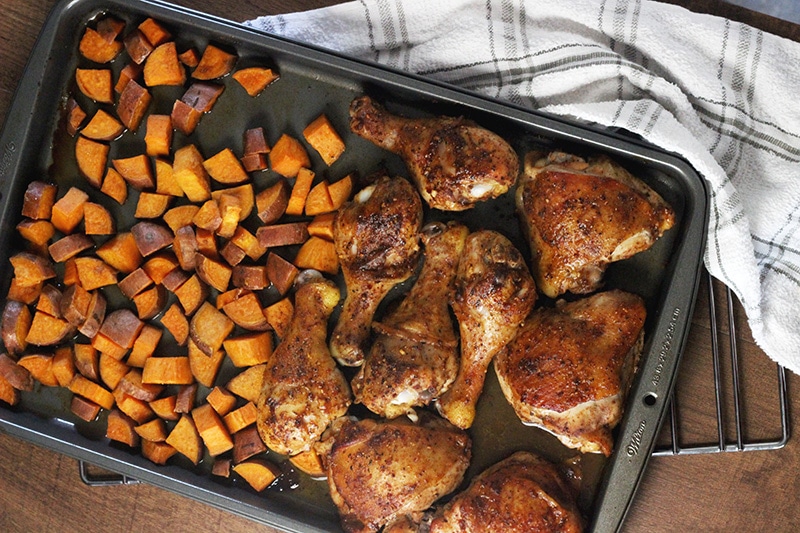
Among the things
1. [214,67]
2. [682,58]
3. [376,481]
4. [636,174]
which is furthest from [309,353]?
[682,58]

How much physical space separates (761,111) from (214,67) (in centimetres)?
156

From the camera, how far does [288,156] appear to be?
87.2 inches

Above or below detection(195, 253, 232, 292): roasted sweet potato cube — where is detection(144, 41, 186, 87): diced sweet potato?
above

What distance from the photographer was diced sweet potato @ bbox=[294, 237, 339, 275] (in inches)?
88.2

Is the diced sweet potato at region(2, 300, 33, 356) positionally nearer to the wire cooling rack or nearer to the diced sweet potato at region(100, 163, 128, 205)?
the diced sweet potato at region(100, 163, 128, 205)

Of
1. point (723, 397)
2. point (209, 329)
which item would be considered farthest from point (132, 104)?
point (723, 397)

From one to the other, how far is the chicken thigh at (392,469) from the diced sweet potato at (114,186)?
0.97 meters

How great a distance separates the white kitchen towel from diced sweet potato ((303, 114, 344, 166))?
221mm

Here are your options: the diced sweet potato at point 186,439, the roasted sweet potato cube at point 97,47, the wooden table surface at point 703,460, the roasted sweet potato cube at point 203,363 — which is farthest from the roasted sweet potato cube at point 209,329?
the roasted sweet potato cube at point 97,47

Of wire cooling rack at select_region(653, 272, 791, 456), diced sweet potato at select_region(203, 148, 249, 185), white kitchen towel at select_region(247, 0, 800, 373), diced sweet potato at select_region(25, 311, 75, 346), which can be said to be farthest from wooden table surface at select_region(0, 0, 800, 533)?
diced sweet potato at select_region(25, 311, 75, 346)

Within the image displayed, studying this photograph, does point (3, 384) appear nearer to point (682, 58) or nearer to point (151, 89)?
point (151, 89)

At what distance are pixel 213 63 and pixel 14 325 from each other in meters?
0.99

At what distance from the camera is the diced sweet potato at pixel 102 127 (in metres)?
2.29

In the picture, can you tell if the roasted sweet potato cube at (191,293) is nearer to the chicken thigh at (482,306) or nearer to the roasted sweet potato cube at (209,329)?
the roasted sweet potato cube at (209,329)
